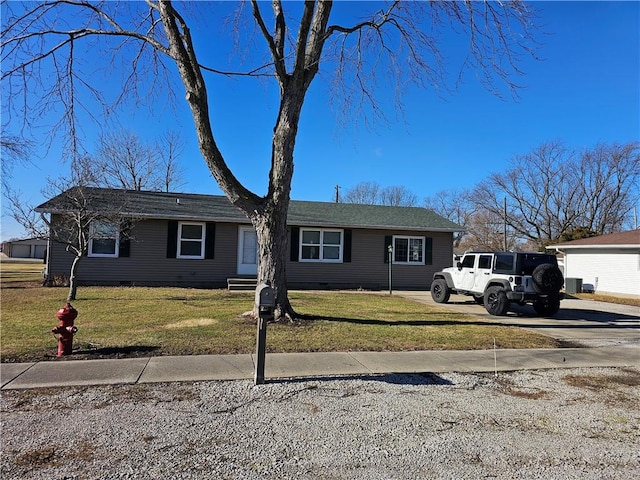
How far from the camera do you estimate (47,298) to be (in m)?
12.3

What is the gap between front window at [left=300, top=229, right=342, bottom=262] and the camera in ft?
62.1

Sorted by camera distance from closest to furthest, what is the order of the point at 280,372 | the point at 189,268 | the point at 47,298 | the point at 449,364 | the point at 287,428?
the point at 287,428 → the point at 280,372 → the point at 449,364 → the point at 47,298 → the point at 189,268

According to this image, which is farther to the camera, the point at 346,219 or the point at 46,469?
the point at 346,219

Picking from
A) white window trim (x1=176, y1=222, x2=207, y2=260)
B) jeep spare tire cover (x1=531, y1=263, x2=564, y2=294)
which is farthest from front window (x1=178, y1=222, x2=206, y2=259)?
jeep spare tire cover (x1=531, y1=263, x2=564, y2=294)

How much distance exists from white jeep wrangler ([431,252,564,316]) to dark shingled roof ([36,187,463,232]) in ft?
22.8

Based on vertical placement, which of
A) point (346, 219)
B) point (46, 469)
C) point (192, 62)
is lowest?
point (46, 469)

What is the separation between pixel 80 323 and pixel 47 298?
4856 mm

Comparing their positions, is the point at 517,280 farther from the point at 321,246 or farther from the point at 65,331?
the point at 65,331

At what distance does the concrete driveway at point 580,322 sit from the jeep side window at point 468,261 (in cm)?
136

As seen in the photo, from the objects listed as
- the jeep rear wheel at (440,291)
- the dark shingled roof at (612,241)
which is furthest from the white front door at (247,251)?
the dark shingled roof at (612,241)

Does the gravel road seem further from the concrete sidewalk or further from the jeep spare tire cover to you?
the jeep spare tire cover

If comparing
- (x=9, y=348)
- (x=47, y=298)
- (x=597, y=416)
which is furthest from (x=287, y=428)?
(x=47, y=298)

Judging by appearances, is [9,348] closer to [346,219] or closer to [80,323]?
[80,323]

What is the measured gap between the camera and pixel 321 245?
19.1 m
